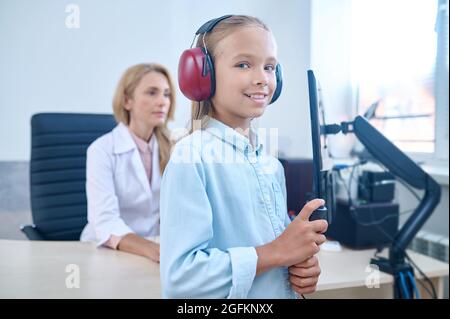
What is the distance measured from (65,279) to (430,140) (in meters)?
0.89

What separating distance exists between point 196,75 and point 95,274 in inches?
21.2

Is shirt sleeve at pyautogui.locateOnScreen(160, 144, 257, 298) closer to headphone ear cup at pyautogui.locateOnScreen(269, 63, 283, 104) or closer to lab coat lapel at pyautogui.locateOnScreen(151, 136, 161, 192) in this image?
headphone ear cup at pyautogui.locateOnScreen(269, 63, 283, 104)

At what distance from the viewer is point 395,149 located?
93 centimetres

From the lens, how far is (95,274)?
723 millimetres

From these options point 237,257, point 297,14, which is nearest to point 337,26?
point 297,14

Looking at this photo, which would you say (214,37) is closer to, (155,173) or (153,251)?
(155,173)

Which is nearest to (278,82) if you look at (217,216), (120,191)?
(217,216)

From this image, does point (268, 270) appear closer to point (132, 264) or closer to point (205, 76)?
point (205, 76)

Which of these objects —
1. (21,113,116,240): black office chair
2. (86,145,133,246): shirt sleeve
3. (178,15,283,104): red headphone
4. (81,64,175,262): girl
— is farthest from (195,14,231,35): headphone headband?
(21,113,116,240): black office chair

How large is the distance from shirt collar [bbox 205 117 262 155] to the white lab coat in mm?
360

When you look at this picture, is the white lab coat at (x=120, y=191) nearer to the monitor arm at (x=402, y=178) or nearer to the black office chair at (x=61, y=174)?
the black office chair at (x=61, y=174)

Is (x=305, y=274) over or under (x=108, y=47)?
under

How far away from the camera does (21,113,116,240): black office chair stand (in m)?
1.18

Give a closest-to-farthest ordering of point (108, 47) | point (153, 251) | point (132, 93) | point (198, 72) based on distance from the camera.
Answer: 1. point (198, 72)
2. point (108, 47)
3. point (132, 93)
4. point (153, 251)
